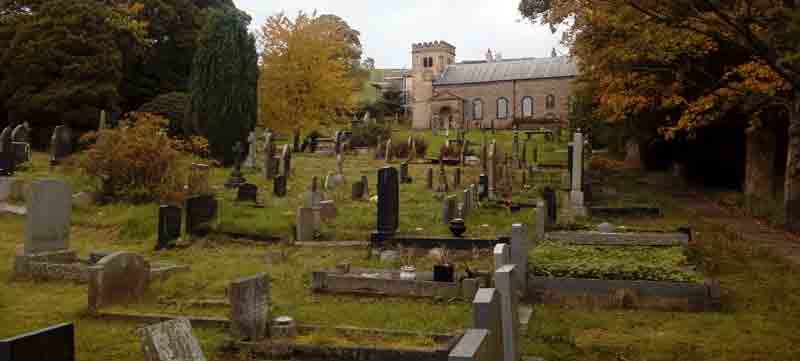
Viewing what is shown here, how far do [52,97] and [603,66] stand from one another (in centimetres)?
2403

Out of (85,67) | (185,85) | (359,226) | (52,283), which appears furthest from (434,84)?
(52,283)

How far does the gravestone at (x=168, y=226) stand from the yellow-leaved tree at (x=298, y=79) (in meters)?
22.6

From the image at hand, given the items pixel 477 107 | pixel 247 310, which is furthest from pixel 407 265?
pixel 477 107

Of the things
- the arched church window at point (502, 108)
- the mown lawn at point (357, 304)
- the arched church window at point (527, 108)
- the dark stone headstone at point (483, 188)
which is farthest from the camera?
the arched church window at point (502, 108)

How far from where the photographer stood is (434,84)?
69.8 m

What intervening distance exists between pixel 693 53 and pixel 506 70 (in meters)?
53.1

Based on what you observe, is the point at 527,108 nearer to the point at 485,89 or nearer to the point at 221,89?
the point at 485,89

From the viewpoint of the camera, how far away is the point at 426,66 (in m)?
71.6

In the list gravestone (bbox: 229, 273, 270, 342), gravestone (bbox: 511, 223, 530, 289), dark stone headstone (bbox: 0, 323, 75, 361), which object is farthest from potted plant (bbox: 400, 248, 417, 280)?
dark stone headstone (bbox: 0, 323, 75, 361)

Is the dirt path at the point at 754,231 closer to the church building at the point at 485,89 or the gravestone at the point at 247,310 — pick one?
the gravestone at the point at 247,310

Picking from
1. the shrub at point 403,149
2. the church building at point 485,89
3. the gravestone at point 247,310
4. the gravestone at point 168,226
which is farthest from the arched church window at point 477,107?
the gravestone at point 247,310

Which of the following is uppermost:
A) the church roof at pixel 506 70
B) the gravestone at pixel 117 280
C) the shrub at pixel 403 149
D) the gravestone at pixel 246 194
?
the church roof at pixel 506 70

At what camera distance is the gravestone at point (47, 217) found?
9734mm

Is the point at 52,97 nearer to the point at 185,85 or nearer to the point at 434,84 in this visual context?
the point at 185,85
